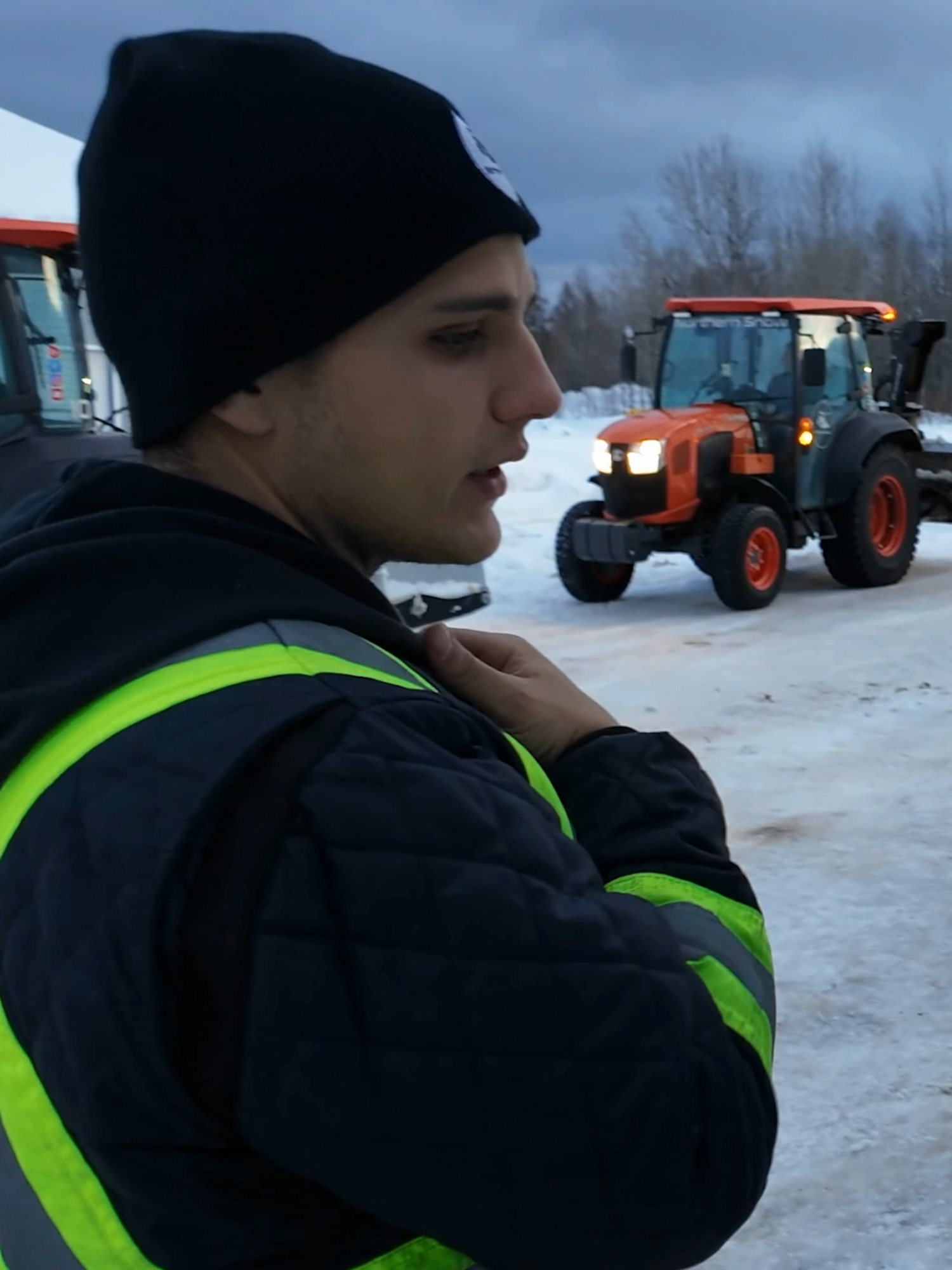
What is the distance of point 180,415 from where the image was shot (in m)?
1.03

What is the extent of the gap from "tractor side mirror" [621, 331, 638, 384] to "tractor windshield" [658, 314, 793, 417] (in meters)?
0.28

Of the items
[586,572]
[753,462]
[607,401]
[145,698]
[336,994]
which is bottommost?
[607,401]

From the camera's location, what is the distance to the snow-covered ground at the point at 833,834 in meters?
2.70

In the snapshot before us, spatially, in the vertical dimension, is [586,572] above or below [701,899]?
below

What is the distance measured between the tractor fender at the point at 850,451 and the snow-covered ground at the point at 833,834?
75 cm

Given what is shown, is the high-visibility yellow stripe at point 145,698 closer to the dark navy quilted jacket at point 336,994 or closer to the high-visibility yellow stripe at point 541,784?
the dark navy quilted jacket at point 336,994

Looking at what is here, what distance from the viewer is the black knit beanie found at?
98cm

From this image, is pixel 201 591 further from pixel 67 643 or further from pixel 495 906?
pixel 495 906

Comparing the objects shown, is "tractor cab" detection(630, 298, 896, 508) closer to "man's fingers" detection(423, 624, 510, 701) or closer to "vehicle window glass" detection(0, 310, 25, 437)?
"vehicle window glass" detection(0, 310, 25, 437)

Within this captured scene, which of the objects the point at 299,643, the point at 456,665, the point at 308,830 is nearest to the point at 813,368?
the point at 456,665

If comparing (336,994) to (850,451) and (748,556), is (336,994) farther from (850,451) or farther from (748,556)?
(850,451)

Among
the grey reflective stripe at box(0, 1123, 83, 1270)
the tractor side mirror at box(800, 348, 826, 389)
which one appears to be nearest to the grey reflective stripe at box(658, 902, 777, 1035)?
the grey reflective stripe at box(0, 1123, 83, 1270)

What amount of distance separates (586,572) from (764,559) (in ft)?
4.23

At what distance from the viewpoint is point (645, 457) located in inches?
361
